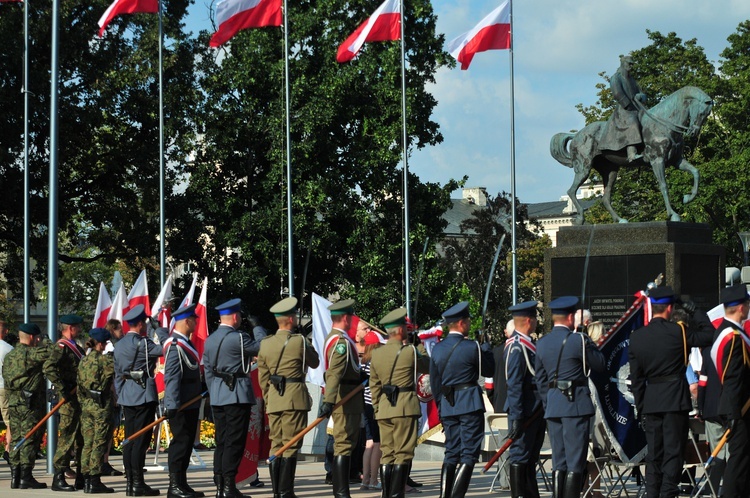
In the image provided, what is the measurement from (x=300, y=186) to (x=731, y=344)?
1171 inches

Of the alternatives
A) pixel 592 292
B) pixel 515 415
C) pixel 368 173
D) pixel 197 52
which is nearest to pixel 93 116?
pixel 197 52

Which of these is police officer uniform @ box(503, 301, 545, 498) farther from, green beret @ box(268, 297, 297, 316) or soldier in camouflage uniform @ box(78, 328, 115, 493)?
soldier in camouflage uniform @ box(78, 328, 115, 493)

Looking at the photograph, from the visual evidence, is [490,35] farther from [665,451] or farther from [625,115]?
[665,451]

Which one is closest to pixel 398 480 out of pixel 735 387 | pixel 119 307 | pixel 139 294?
pixel 735 387

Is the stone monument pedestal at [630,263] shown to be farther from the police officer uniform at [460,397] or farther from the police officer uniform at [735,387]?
the police officer uniform at [735,387]

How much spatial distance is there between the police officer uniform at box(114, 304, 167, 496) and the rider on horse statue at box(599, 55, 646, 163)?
10.4m

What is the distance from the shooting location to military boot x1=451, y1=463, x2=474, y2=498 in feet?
37.9

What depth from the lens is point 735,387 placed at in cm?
1050

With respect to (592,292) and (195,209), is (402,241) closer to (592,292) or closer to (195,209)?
(195,209)

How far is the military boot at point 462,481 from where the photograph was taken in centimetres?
1155

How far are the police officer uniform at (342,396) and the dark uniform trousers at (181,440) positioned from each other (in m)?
1.77

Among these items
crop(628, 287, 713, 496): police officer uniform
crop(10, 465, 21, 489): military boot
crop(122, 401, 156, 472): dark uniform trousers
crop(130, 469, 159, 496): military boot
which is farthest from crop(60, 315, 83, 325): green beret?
crop(628, 287, 713, 496): police officer uniform

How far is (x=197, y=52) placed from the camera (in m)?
40.5

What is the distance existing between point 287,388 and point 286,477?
0.88 metres
